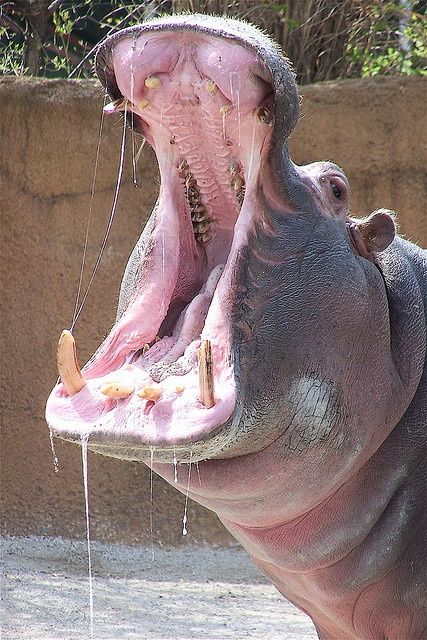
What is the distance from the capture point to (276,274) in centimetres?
213

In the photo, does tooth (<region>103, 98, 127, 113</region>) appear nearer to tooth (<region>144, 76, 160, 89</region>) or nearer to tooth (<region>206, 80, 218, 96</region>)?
tooth (<region>144, 76, 160, 89</region>)

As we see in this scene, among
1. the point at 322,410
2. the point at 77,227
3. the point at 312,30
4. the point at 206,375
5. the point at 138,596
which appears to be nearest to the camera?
the point at 206,375

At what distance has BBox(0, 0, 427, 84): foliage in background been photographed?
5418mm

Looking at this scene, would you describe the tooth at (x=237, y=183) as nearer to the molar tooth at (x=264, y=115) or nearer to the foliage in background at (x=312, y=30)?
the molar tooth at (x=264, y=115)

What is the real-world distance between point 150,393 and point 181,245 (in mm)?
451

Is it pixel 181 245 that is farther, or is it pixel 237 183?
pixel 181 245

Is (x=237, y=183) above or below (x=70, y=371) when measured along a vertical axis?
above

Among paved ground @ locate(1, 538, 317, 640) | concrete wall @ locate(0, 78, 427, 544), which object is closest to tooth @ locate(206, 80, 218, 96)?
paved ground @ locate(1, 538, 317, 640)

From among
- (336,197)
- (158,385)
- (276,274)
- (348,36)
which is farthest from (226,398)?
(348,36)

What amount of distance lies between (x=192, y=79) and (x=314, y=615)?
1379mm

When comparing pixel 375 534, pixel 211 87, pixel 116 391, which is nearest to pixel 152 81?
pixel 211 87

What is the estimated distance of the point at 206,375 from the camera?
1927mm

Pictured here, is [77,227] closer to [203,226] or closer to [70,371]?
[203,226]

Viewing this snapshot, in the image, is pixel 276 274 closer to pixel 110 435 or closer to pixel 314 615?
pixel 110 435
